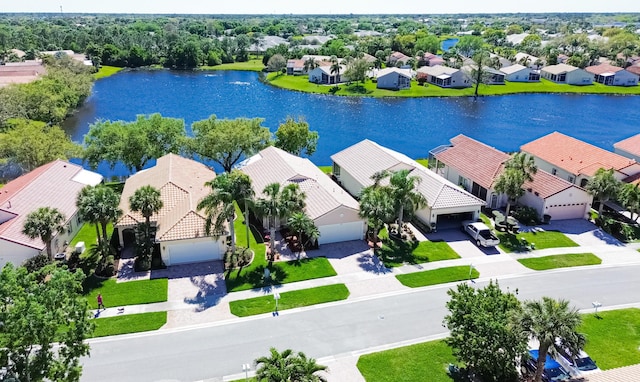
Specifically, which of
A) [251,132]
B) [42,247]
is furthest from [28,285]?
[251,132]

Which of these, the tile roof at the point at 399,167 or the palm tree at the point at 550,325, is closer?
the palm tree at the point at 550,325

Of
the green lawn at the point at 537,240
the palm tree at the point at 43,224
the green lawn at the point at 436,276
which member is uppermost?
the palm tree at the point at 43,224

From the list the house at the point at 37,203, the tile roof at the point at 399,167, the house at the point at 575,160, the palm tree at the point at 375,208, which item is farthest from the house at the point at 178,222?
the house at the point at 575,160

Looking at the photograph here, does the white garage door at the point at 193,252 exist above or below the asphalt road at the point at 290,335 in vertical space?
above

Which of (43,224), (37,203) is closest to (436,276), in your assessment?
(43,224)

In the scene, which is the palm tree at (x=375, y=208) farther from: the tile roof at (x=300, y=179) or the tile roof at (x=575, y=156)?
the tile roof at (x=575, y=156)

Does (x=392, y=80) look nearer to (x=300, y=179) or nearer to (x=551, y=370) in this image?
(x=300, y=179)
